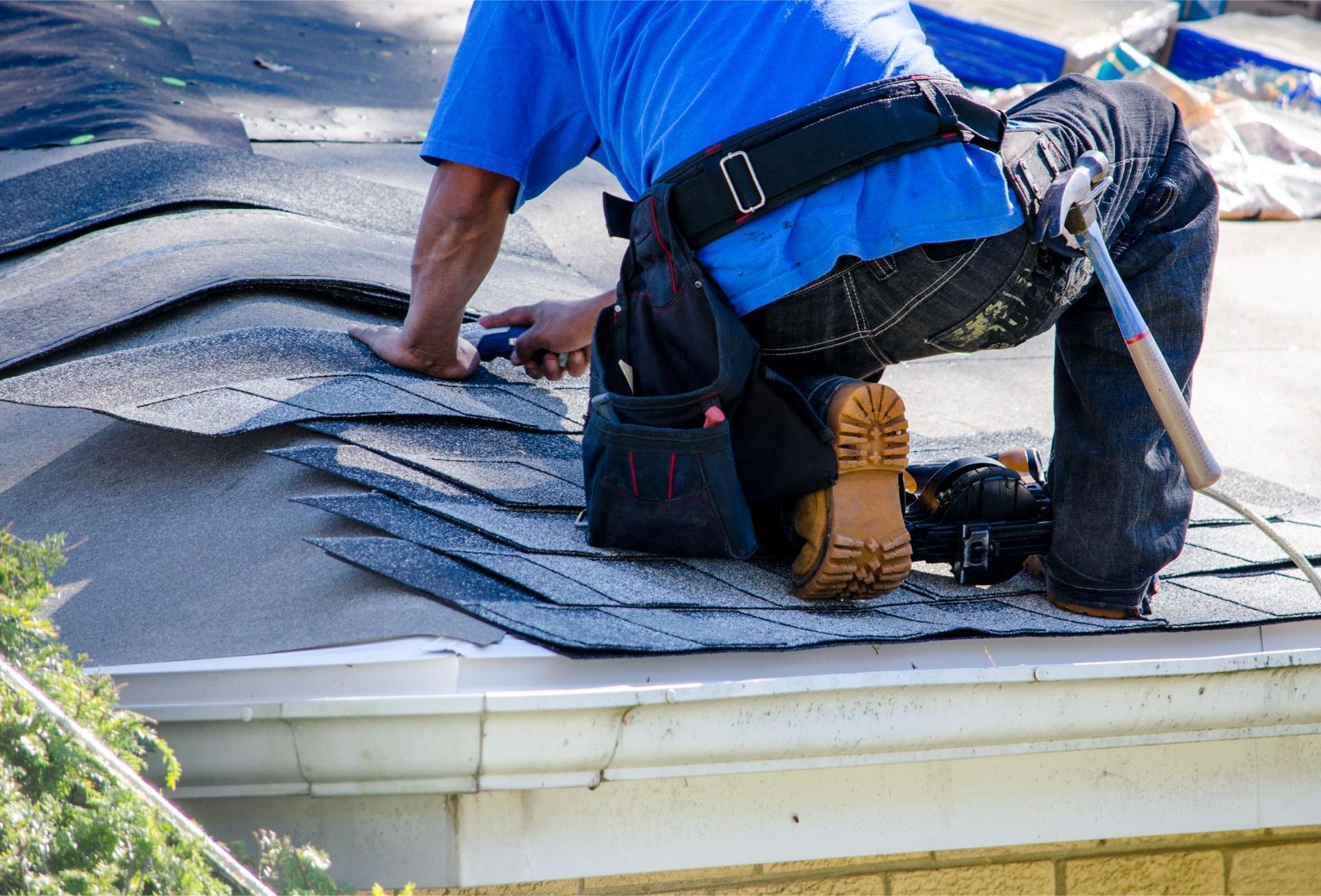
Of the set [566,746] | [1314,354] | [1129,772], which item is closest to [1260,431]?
[1314,354]

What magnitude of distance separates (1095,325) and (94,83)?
12.9 feet

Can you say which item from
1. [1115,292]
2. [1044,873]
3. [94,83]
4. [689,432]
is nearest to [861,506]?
[689,432]

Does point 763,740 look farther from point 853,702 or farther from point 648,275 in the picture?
point 648,275

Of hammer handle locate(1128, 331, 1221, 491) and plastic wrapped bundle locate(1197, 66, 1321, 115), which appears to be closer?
hammer handle locate(1128, 331, 1221, 491)

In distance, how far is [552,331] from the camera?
2855 millimetres

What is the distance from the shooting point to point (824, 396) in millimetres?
2029

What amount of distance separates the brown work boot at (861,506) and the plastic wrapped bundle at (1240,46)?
8.25 metres

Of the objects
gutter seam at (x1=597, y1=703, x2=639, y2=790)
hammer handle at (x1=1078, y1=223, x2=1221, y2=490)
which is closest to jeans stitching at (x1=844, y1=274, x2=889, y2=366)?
hammer handle at (x1=1078, y1=223, x2=1221, y2=490)

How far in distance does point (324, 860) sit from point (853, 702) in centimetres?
75

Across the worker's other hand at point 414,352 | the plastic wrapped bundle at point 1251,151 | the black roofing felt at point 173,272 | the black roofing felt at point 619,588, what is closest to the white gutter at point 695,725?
the black roofing felt at point 619,588

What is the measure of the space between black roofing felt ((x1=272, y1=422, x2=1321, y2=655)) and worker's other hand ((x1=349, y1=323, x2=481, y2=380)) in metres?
0.30

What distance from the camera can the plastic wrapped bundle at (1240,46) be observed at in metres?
8.95

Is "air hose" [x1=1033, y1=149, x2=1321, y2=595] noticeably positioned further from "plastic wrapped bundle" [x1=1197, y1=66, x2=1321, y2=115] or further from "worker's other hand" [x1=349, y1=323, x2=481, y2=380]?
"plastic wrapped bundle" [x1=1197, y1=66, x2=1321, y2=115]

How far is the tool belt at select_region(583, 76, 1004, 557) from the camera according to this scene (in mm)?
1968
